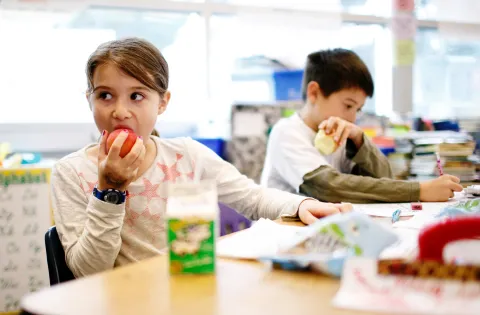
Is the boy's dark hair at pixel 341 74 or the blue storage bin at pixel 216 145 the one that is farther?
the blue storage bin at pixel 216 145

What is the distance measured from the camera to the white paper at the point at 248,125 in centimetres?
274

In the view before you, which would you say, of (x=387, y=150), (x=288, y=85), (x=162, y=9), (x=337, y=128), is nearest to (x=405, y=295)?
(x=337, y=128)

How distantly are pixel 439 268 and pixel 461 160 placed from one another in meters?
1.89

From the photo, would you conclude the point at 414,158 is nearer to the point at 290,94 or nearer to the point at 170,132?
the point at 290,94

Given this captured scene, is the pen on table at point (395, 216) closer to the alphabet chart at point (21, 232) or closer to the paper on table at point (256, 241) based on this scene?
the paper on table at point (256, 241)

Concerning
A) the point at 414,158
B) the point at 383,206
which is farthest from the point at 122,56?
the point at 414,158

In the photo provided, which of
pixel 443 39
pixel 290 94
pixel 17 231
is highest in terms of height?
pixel 443 39

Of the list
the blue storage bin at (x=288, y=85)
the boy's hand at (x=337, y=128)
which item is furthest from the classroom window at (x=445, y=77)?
the boy's hand at (x=337, y=128)

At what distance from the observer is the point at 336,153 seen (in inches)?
71.8

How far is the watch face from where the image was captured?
0.94 metres

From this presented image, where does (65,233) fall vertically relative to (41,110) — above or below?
below

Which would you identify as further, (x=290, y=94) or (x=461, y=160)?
(x=290, y=94)

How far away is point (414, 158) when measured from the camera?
8.11ft

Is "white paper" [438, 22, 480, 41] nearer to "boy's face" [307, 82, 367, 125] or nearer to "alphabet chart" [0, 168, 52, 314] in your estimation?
"boy's face" [307, 82, 367, 125]
